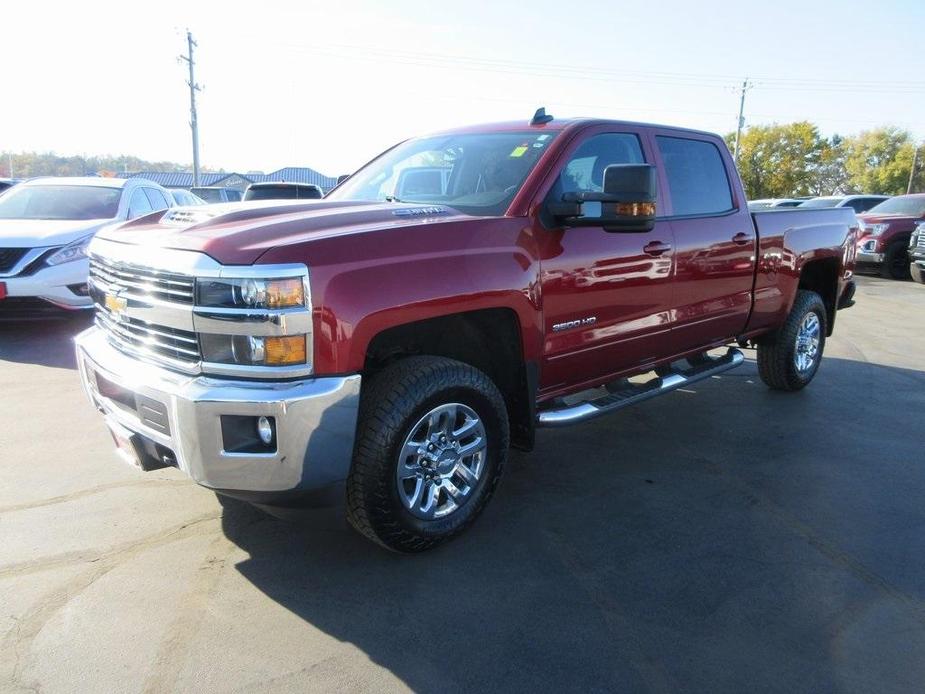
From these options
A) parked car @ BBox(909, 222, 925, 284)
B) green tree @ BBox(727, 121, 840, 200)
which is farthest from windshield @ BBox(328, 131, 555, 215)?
green tree @ BBox(727, 121, 840, 200)

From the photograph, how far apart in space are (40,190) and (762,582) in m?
8.88

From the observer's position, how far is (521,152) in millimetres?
3803

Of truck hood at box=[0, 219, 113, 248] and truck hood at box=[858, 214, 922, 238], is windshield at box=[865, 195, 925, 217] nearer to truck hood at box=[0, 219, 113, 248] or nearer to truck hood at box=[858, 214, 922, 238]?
truck hood at box=[858, 214, 922, 238]

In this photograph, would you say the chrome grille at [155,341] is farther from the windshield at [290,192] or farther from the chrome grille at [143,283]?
the windshield at [290,192]

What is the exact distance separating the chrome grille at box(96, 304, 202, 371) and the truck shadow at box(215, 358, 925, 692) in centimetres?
81

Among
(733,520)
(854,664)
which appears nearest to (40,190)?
(733,520)

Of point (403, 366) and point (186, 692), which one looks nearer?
point (186, 692)

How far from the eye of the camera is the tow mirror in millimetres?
3238

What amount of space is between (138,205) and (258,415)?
286 inches

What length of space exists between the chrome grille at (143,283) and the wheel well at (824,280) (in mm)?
5087

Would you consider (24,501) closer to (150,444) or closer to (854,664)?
(150,444)

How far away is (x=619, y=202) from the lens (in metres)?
3.33

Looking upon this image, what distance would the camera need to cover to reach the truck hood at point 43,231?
275 inches

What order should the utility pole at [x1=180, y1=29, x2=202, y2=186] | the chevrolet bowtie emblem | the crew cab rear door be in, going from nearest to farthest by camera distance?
the chevrolet bowtie emblem
the crew cab rear door
the utility pole at [x1=180, y1=29, x2=202, y2=186]
